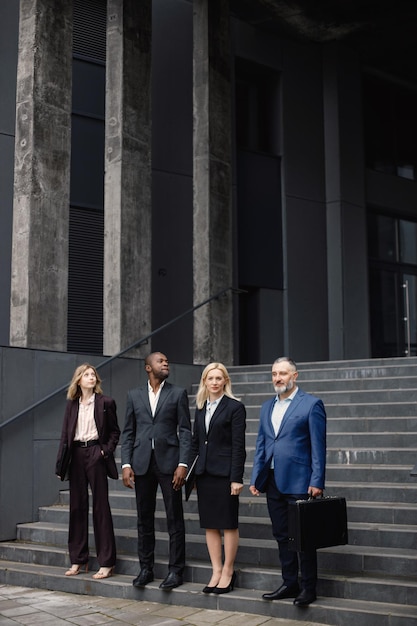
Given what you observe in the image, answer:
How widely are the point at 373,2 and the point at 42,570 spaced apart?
11303 mm

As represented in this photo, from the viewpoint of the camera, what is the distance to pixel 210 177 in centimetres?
1262

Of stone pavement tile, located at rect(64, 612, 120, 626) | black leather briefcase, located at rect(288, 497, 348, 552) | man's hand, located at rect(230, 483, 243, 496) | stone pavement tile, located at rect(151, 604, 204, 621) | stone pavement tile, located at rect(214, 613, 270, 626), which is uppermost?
man's hand, located at rect(230, 483, 243, 496)

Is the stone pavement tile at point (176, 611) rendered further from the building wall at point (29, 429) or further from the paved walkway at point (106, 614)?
the building wall at point (29, 429)

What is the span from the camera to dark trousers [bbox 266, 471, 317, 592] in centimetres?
584

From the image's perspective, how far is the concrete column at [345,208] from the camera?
16500mm

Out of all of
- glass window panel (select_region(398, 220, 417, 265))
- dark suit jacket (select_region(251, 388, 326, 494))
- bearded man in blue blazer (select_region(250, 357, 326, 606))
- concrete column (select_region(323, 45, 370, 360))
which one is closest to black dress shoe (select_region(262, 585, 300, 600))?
bearded man in blue blazer (select_region(250, 357, 326, 606))

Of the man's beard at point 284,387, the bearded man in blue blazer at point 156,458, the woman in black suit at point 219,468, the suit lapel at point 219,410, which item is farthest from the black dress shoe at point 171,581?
the man's beard at point 284,387

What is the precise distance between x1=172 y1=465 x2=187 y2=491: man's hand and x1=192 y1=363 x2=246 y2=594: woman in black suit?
0.16 m

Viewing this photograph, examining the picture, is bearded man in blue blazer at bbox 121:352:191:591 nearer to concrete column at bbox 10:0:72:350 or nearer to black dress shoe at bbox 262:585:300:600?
black dress shoe at bbox 262:585:300:600

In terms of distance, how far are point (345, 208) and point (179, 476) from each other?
36.7 ft

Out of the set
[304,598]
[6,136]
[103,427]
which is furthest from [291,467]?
[6,136]

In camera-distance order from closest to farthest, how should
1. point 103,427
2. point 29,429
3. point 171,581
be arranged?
point 171,581
point 103,427
point 29,429

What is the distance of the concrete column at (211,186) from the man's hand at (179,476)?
5.77 meters

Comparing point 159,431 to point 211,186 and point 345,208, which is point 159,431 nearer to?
point 211,186
